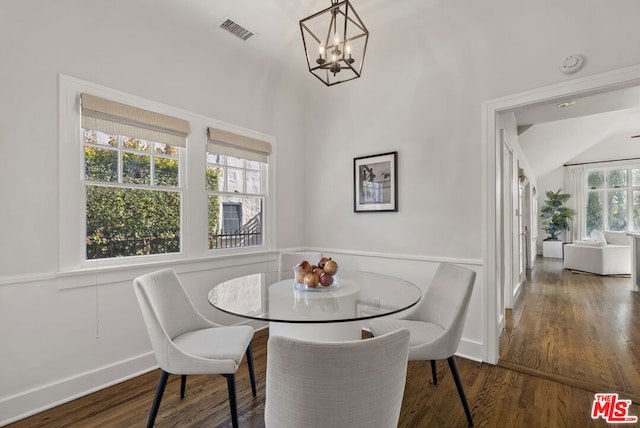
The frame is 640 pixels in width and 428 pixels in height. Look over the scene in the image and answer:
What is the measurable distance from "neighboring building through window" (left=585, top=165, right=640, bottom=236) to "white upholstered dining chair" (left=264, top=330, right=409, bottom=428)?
442 inches

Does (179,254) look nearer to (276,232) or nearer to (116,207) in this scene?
(116,207)

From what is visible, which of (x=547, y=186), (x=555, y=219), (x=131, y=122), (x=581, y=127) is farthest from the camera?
(x=547, y=186)

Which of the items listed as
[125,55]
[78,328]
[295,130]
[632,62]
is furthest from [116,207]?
[632,62]

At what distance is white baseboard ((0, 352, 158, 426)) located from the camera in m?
1.92

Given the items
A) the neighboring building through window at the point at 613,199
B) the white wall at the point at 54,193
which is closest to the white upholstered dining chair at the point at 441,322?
the white wall at the point at 54,193

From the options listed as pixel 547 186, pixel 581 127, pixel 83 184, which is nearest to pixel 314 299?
pixel 83 184

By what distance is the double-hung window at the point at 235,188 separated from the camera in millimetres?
3143

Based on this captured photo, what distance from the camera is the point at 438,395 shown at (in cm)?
219

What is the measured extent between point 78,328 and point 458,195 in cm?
325

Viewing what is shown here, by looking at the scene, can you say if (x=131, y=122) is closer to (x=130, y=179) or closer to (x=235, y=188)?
(x=130, y=179)

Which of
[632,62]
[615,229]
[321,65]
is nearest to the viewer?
[321,65]

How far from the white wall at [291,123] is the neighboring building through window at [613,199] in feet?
30.0

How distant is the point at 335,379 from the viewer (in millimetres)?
970

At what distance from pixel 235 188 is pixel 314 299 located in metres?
1.95
